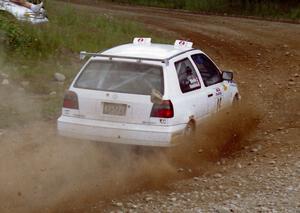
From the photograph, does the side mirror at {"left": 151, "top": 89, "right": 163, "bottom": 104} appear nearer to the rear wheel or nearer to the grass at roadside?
the rear wheel

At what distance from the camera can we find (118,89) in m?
8.45

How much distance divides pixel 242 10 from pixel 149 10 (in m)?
4.27

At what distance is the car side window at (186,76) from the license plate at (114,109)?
973 millimetres

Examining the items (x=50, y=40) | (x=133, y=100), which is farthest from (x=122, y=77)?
(x=50, y=40)

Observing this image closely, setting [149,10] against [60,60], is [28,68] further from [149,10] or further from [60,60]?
[149,10]

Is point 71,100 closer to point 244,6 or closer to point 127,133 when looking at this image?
point 127,133

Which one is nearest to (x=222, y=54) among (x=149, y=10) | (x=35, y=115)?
(x=35, y=115)

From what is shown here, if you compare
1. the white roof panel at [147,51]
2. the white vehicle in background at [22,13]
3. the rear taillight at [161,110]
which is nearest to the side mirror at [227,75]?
the white roof panel at [147,51]

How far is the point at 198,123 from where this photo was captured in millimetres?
9258

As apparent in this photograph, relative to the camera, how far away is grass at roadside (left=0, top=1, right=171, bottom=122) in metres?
12.6

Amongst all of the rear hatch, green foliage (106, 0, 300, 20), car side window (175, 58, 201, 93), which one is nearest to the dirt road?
the rear hatch

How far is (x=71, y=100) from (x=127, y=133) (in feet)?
3.14

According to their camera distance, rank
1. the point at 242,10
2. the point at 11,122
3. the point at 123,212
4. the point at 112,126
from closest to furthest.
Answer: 1. the point at 123,212
2. the point at 112,126
3. the point at 11,122
4. the point at 242,10

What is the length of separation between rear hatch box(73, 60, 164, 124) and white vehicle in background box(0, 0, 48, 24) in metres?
8.28
